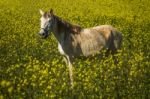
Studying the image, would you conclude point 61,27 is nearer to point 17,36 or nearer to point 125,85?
point 125,85

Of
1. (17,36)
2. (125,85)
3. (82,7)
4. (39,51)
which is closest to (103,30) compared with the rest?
(39,51)

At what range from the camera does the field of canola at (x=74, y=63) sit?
686cm

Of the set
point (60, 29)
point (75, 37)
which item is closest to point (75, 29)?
point (75, 37)

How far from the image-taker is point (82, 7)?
90.3 feet

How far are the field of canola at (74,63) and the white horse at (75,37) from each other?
1.02 ft

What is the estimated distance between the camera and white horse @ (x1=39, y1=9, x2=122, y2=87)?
9.87m

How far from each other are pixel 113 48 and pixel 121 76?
281cm

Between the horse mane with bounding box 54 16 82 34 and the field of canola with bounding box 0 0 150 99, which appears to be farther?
the horse mane with bounding box 54 16 82 34

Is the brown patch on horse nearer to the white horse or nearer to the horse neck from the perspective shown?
the white horse

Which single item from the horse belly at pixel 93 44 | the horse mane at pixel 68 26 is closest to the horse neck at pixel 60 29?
the horse mane at pixel 68 26

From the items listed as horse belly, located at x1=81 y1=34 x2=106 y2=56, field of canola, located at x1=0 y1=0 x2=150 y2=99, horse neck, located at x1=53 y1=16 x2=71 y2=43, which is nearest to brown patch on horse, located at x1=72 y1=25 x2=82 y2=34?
horse neck, located at x1=53 y1=16 x2=71 y2=43

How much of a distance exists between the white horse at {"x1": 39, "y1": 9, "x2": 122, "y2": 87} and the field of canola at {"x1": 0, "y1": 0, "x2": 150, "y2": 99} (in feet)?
1.02

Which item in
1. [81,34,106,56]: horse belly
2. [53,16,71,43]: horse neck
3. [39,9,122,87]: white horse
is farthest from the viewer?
[81,34,106,56]: horse belly

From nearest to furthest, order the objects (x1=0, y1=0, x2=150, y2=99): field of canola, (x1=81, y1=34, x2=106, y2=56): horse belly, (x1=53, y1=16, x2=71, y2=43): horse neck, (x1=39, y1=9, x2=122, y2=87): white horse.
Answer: (x1=0, y1=0, x2=150, y2=99): field of canola, (x1=39, y1=9, x2=122, y2=87): white horse, (x1=53, y1=16, x2=71, y2=43): horse neck, (x1=81, y1=34, x2=106, y2=56): horse belly
